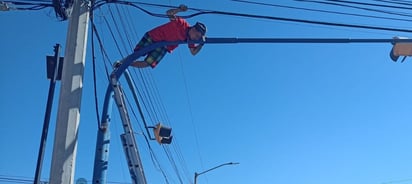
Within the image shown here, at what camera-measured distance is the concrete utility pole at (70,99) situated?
18.8ft

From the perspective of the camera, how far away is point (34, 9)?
732 cm

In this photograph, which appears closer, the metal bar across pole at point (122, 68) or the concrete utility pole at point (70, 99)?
the concrete utility pole at point (70, 99)

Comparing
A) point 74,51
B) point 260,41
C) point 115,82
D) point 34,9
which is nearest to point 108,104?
point 115,82

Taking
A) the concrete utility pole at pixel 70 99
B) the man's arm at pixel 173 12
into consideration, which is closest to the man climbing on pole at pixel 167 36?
the man's arm at pixel 173 12

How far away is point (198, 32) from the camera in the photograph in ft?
23.3

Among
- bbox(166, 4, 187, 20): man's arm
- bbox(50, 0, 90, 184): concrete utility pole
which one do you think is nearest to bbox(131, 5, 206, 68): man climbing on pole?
bbox(166, 4, 187, 20): man's arm

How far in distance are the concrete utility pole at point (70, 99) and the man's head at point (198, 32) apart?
1.53 m

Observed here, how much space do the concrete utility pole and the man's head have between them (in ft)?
5.02

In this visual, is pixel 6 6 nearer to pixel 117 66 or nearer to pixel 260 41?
pixel 117 66

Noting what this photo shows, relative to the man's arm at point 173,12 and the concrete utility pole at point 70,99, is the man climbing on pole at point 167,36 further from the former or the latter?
the concrete utility pole at point 70,99

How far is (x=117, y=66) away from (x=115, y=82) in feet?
2.32

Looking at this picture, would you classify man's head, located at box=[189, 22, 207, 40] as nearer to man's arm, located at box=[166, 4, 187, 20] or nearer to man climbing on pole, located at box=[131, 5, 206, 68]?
man climbing on pole, located at box=[131, 5, 206, 68]

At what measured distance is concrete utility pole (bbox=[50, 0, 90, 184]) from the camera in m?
5.72

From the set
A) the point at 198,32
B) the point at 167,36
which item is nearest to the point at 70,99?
the point at 167,36
